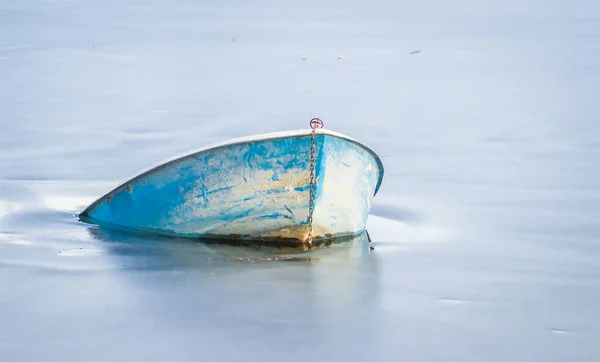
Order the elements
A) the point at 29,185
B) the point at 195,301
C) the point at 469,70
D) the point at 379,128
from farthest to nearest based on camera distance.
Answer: the point at 469,70 < the point at 379,128 < the point at 29,185 < the point at 195,301

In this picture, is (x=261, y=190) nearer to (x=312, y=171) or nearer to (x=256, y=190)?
(x=256, y=190)

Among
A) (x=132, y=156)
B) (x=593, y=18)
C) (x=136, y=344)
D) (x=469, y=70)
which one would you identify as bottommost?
(x=136, y=344)

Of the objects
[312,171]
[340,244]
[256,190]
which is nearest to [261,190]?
[256,190]

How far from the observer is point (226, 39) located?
21469 millimetres

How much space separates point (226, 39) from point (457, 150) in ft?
34.7

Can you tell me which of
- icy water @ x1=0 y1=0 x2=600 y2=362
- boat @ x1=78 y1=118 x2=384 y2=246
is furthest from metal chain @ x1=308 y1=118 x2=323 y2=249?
icy water @ x1=0 y1=0 x2=600 y2=362

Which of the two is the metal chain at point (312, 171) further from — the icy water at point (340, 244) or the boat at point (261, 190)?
the icy water at point (340, 244)

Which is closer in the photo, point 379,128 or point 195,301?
point 195,301

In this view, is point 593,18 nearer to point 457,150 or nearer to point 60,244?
point 457,150

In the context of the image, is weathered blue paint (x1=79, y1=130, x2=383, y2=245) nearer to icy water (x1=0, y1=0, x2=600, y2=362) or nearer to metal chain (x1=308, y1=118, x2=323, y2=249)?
metal chain (x1=308, y1=118, x2=323, y2=249)

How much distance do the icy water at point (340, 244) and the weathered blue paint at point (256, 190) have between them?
0.67 ft

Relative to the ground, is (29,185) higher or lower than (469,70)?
lower

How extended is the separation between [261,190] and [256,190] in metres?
0.04

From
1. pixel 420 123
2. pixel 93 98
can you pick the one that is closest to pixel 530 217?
pixel 420 123
